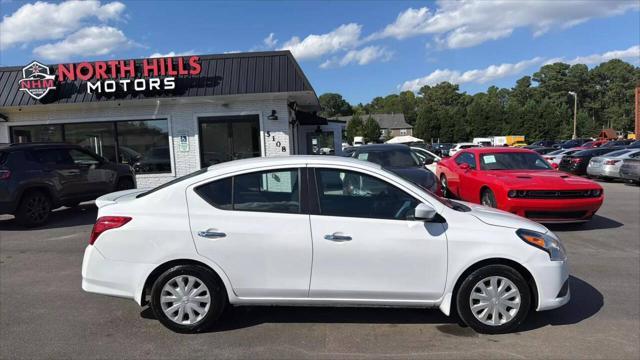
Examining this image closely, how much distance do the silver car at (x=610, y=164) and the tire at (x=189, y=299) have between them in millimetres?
17758

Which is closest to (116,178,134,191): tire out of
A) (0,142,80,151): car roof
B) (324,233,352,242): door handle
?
(0,142,80,151): car roof

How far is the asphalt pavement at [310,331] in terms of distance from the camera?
3.76 m

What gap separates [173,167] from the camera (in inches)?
585

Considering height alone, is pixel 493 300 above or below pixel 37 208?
below

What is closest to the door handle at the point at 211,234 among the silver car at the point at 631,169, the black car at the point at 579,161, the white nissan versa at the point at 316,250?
the white nissan versa at the point at 316,250

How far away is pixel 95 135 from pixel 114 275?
40.8 ft

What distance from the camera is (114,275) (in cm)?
411

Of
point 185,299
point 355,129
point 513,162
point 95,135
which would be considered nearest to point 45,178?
point 95,135

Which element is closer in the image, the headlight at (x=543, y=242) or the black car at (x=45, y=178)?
the headlight at (x=543, y=242)

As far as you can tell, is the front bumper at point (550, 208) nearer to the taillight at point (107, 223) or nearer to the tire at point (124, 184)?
the taillight at point (107, 223)

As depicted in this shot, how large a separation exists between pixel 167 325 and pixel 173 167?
1140 cm

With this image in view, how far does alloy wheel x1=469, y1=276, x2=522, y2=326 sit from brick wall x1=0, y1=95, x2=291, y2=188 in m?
10.9

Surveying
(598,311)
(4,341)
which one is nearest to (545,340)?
(598,311)

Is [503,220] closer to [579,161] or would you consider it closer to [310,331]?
[310,331]
